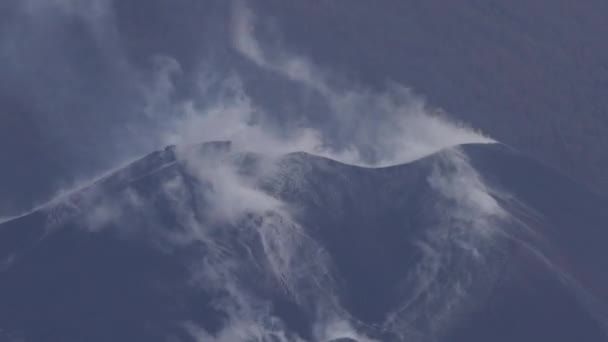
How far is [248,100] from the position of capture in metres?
60.4

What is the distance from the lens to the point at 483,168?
57.8 m

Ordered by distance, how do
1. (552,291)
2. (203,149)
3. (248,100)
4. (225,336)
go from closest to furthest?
(225,336)
(552,291)
(203,149)
(248,100)

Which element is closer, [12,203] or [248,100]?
[12,203]

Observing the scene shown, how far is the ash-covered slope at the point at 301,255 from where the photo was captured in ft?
162

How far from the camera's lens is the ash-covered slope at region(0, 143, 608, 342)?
162 feet

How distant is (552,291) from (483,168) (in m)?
8.97

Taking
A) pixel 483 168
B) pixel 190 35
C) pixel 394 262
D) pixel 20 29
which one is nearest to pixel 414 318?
pixel 394 262

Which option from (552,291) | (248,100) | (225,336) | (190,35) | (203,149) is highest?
(190,35)

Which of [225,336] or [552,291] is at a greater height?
[552,291]

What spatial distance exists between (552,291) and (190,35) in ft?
86.7

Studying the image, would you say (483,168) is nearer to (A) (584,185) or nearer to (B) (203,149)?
(A) (584,185)

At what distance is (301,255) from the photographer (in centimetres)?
5209

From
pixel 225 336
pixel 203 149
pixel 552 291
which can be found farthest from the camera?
pixel 203 149

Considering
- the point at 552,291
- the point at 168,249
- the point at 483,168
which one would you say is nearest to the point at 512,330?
the point at 552,291
